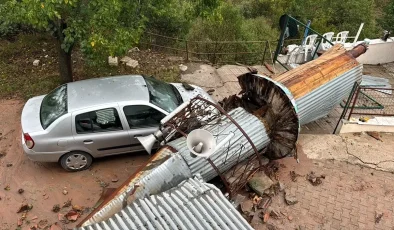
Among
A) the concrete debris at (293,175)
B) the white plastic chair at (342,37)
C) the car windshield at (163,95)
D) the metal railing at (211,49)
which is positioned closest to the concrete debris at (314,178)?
the concrete debris at (293,175)

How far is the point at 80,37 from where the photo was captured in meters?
6.92

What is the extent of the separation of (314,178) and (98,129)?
420 centimetres

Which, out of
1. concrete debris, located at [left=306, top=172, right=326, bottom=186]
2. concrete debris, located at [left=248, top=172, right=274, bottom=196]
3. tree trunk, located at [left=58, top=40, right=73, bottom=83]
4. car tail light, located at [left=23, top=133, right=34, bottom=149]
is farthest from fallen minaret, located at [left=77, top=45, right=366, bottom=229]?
tree trunk, located at [left=58, top=40, right=73, bottom=83]

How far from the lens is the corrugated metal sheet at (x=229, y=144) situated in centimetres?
521

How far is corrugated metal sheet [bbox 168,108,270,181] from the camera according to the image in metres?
5.21

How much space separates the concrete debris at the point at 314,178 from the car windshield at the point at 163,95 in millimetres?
2953

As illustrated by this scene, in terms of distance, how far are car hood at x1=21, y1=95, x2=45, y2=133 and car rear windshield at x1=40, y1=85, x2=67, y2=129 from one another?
0.29ft

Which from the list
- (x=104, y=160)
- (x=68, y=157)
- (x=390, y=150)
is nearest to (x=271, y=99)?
(x=390, y=150)

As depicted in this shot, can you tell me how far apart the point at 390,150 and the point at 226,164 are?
396 centimetres

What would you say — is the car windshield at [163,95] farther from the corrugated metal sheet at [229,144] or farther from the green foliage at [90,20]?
the corrugated metal sheet at [229,144]

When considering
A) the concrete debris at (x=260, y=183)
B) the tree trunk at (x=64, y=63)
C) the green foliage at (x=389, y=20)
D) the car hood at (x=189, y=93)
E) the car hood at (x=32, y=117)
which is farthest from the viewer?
the green foliage at (x=389, y=20)

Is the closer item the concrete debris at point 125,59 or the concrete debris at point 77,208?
the concrete debris at point 77,208

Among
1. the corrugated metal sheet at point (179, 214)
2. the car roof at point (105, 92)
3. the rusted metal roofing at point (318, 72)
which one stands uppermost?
the rusted metal roofing at point (318, 72)

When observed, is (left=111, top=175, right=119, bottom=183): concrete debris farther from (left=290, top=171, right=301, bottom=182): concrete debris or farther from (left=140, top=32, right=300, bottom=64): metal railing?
(left=140, top=32, right=300, bottom=64): metal railing
